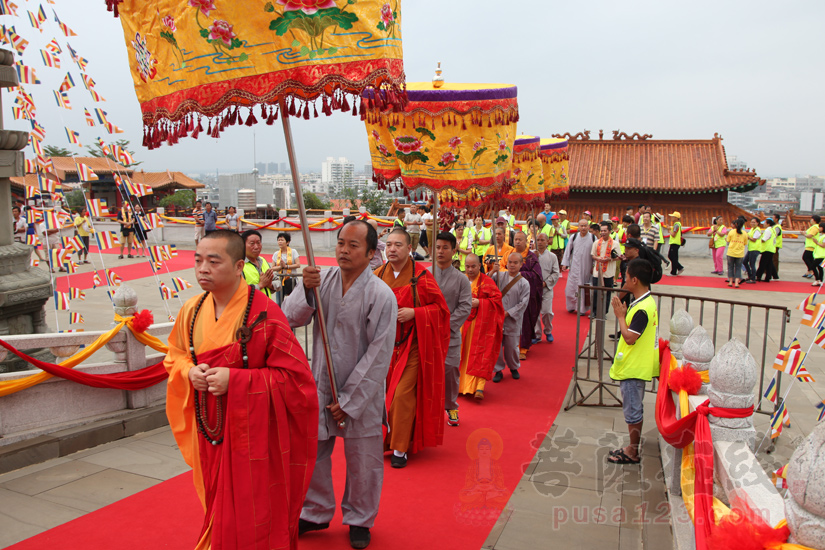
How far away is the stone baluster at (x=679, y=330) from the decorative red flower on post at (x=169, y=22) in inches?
145

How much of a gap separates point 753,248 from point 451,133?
11.5 metres

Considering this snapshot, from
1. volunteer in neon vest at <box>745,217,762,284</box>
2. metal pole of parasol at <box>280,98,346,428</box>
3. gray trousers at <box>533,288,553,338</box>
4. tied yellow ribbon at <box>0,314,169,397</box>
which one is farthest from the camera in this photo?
volunteer in neon vest at <box>745,217,762,284</box>

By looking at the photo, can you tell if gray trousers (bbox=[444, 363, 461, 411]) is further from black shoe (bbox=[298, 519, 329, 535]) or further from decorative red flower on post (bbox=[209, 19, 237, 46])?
decorative red flower on post (bbox=[209, 19, 237, 46])

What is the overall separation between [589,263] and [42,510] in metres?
8.19

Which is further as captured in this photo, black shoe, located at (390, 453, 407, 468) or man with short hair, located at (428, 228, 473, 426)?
man with short hair, located at (428, 228, 473, 426)

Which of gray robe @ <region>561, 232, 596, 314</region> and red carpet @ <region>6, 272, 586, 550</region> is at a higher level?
gray robe @ <region>561, 232, 596, 314</region>

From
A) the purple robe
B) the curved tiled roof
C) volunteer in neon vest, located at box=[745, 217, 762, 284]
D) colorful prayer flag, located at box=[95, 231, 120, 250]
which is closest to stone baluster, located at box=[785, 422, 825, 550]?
colorful prayer flag, located at box=[95, 231, 120, 250]

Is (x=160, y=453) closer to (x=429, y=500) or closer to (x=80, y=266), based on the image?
(x=429, y=500)

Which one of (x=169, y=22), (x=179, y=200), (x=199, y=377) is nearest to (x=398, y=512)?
(x=199, y=377)

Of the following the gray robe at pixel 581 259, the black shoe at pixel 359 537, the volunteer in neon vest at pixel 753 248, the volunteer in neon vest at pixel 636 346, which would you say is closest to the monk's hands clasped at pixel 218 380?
the black shoe at pixel 359 537

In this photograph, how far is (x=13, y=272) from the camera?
5.57 meters

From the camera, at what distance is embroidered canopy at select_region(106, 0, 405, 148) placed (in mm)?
2703

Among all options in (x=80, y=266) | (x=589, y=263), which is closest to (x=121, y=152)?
(x=589, y=263)

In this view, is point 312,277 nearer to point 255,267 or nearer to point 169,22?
point 169,22
